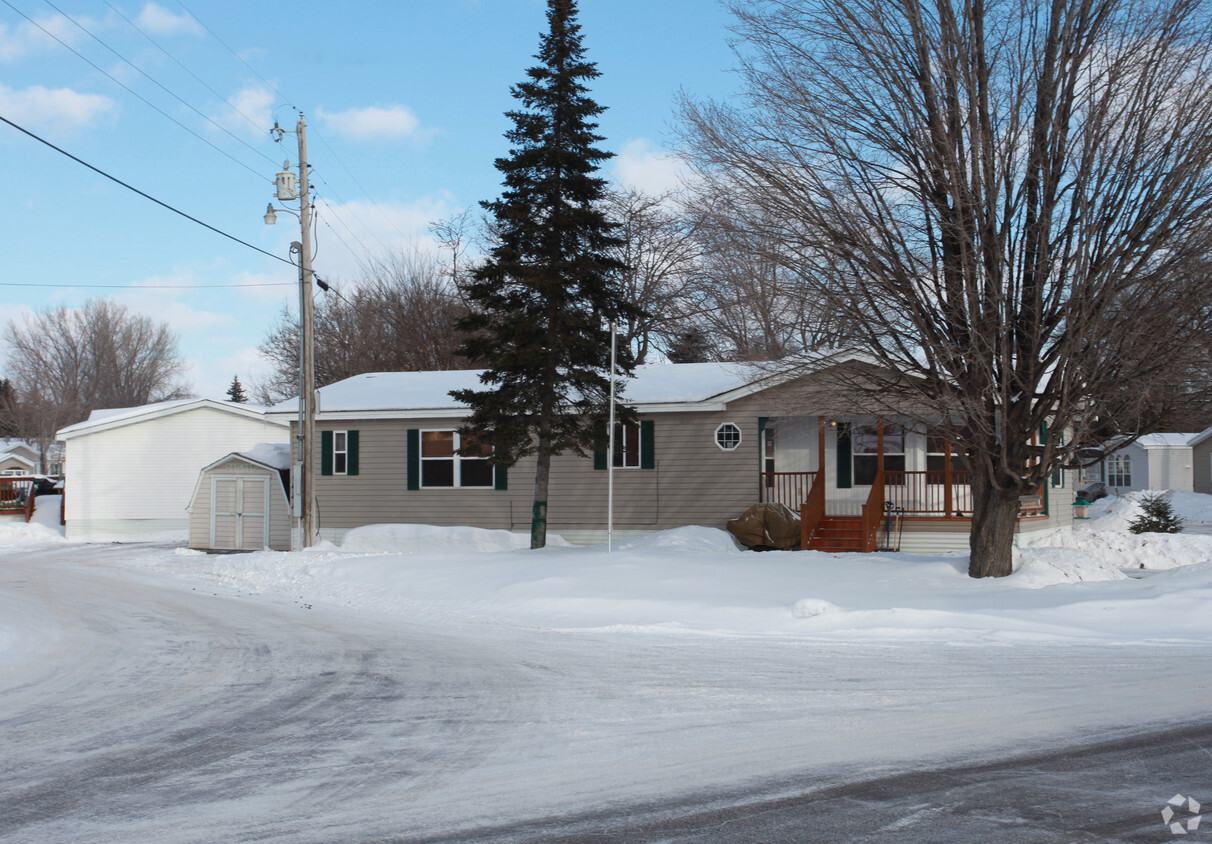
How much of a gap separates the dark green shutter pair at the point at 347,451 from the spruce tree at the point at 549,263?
5.96m

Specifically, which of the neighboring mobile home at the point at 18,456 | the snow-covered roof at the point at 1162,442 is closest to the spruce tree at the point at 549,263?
the snow-covered roof at the point at 1162,442

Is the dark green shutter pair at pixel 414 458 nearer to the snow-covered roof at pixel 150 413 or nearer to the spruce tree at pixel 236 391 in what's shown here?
the snow-covered roof at pixel 150 413

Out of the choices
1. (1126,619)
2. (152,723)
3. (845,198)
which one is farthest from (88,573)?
(1126,619)

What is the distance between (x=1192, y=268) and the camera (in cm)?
1053

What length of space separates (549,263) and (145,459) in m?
18.7

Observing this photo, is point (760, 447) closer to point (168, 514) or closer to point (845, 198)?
point (845, 198)

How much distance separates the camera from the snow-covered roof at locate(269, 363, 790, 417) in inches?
843

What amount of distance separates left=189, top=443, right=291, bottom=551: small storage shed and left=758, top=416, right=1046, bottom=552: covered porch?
1189 cm

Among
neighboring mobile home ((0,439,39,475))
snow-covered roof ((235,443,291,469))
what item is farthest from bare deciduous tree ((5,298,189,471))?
snow-covered roof ((235,443,291,469))

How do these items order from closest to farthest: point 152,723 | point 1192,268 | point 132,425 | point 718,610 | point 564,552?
point 152,723
point 1192,268
point 718,610
point 564,552
point 132,425

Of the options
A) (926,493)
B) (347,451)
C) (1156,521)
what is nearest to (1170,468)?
(1156,521)

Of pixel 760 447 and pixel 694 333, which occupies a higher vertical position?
pixel 694 333

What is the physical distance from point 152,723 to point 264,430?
25964 mm

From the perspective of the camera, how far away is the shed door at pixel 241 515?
23.7 m
